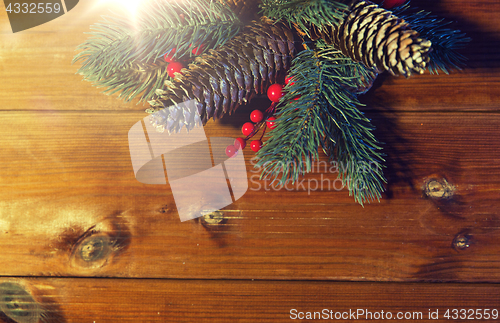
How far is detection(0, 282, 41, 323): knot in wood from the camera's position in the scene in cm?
48

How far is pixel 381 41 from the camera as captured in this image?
299mm

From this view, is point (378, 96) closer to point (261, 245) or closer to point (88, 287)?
point (261, 245)

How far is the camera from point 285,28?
368mm

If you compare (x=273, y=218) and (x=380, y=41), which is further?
(x=273, y=218)

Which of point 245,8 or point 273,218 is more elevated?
point 245,8

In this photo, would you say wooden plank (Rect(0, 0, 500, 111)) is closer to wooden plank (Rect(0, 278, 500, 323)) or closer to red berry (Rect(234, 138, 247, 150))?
red berry (Rect(234, 138, 247, 150))

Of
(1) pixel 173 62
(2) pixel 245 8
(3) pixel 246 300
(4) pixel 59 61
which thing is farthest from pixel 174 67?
(3) pixel 246 300

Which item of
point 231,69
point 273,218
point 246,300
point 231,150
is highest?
point 231,69

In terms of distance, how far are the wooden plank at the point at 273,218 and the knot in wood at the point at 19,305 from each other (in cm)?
3

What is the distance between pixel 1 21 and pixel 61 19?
0.11 meters

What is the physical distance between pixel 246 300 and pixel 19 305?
1.28ft

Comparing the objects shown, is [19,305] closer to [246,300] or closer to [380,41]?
[246,300]

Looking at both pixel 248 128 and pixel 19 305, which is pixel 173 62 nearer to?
pixel 248 128

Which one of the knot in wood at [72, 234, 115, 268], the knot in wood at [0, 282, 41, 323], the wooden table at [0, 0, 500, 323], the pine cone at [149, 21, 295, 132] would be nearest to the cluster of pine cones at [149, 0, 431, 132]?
the pine cone at [149, 21, 295, 132]
